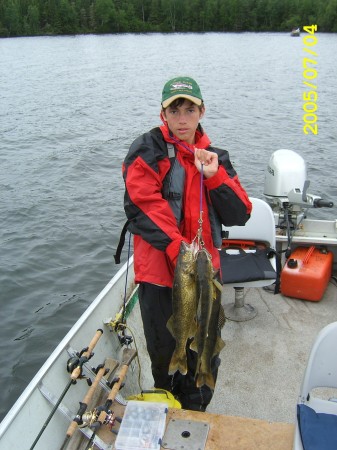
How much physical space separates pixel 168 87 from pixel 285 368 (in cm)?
308

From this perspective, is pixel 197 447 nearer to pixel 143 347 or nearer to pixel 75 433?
pixel 75 433

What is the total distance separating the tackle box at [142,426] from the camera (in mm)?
2912

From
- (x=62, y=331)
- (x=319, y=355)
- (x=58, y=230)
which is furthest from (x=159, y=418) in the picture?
(x=58, y=230)

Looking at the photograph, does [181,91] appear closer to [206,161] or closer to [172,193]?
[206,161]

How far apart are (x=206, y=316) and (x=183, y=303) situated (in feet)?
0.50

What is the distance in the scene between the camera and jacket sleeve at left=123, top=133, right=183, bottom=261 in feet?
9.25

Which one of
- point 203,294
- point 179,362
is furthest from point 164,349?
point 203,294

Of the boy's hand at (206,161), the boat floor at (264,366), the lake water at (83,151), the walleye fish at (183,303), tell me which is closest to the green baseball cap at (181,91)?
the boy's hand at (206,161)

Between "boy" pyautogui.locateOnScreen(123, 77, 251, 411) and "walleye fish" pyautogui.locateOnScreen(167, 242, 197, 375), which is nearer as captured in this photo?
"walleye fish" pyautogui.locateOnScreen(167, 242, 197, 375)

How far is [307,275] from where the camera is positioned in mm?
5426

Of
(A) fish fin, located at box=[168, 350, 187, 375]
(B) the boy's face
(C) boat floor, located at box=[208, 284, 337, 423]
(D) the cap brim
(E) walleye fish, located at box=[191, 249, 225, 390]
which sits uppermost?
(D) the cap brim

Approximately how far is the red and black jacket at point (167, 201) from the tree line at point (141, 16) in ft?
239

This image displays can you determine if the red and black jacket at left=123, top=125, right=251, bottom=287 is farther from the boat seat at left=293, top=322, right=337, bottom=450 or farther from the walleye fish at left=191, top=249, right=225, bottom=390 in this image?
the boat seat at left=293, top=322, right=337, bottom=450

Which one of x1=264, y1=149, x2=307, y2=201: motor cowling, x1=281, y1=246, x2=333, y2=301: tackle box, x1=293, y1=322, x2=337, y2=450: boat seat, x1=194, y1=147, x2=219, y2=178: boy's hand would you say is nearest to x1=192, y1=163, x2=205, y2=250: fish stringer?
x1=194, y1=147, x2=219, y2=178: boy's hand
